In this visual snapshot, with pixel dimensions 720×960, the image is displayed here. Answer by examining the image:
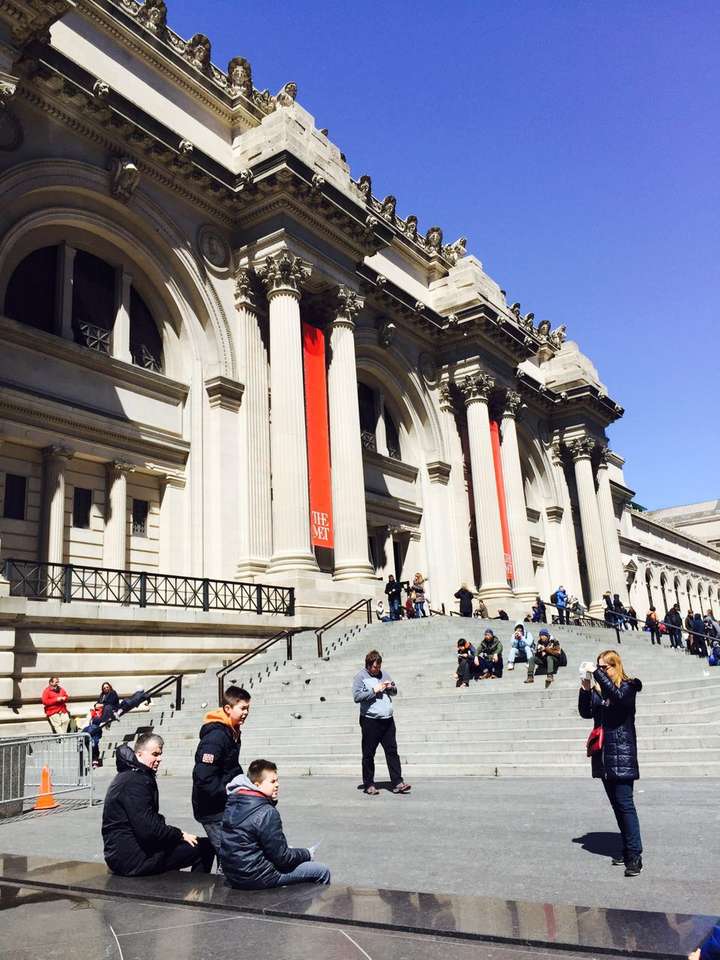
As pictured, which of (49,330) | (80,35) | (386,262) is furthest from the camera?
(386,262)

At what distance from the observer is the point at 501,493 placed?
127ft

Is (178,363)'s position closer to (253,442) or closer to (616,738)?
(253,442)

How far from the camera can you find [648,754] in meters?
11.6

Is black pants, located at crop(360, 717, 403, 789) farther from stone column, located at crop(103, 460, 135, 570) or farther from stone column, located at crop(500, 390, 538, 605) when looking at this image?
stone column, located at crop(500, 390, 538, 605)

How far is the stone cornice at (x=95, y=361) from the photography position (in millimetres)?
20952

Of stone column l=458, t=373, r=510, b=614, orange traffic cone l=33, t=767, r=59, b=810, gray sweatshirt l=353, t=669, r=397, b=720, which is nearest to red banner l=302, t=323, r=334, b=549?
stone column l=458, t=373, r=510, b=614

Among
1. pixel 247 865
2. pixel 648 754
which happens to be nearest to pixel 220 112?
pixel 648 754

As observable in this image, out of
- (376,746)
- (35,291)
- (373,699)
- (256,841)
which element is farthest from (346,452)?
(256,841)

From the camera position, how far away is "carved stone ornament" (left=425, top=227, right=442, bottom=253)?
137ft

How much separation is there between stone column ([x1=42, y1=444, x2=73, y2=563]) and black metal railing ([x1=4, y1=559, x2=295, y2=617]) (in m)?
0.76

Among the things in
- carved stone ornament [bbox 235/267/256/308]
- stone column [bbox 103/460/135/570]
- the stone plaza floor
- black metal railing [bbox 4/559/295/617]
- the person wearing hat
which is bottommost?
the stone plaza floor

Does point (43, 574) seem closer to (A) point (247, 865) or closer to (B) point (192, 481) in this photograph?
(B) point (192, 481)

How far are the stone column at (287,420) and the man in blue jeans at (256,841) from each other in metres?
18.5

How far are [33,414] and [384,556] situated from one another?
17428 mm
